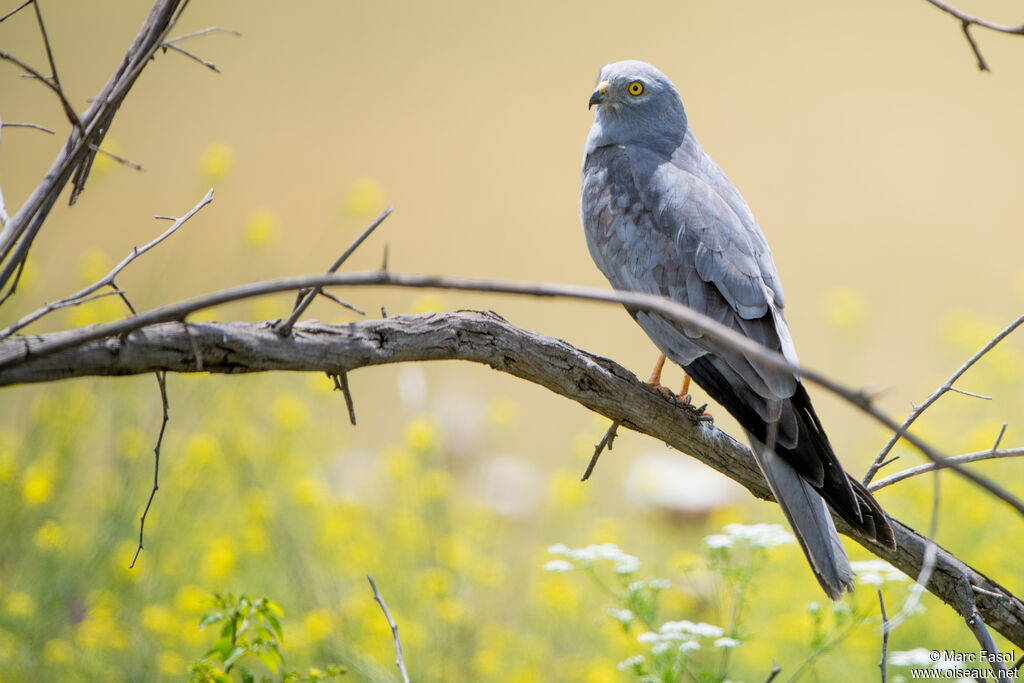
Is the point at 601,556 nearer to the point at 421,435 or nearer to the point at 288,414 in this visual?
the point at 421,435

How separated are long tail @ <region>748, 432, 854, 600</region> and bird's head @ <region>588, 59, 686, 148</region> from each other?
146cm

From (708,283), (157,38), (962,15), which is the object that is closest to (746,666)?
(708,283)

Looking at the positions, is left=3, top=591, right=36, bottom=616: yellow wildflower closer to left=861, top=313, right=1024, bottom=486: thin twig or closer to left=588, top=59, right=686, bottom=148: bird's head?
left=588, top=59, right=686, bottom=148: bird's head

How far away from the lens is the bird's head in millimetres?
3125

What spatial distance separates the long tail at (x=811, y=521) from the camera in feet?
6.46

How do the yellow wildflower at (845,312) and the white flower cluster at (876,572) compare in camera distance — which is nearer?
the white flower cluster at (876,572)

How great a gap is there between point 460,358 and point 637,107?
1779 mm

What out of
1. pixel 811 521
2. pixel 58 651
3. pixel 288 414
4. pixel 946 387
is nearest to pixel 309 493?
pixel 288 414

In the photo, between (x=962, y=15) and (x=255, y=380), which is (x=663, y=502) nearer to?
(x=255, y=380)

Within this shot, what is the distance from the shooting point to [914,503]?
421 cm

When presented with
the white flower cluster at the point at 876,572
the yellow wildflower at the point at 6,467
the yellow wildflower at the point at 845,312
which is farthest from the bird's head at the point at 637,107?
the yellow wildflower at the point at 6,467

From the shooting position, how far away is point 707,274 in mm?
2482

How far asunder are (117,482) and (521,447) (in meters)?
4.03

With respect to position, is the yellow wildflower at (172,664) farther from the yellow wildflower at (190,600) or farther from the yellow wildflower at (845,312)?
the yellow wildflower at (845,312)
